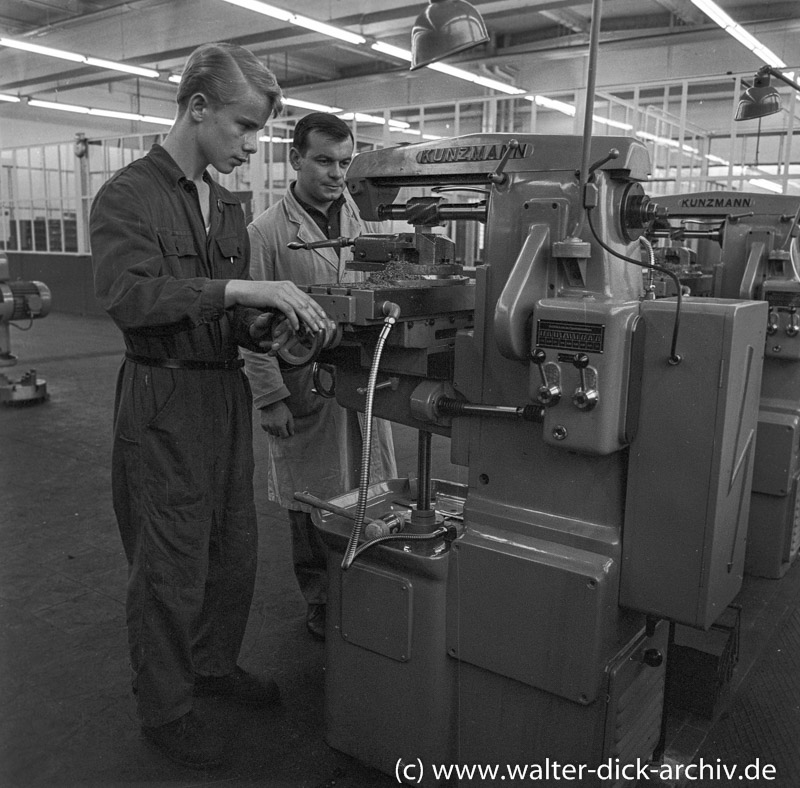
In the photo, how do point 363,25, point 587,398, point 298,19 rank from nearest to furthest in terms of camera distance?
point 587,398, point 298,19, point 363,25

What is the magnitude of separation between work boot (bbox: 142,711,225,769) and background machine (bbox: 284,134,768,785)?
0.86ft

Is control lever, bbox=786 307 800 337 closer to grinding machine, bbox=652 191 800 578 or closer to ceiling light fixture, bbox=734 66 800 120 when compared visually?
grinding machine, bbox=652 191 800 578

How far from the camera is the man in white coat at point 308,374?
1958mm

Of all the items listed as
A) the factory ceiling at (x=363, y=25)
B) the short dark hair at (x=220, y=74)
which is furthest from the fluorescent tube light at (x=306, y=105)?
the short dark hair at (x=220, y=74)

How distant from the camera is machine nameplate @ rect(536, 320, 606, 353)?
3.73ft

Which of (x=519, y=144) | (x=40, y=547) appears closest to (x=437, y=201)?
(x=519, y=144)

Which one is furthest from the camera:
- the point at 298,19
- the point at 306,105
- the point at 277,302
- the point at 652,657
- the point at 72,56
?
the point at 306,105

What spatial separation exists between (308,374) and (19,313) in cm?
324

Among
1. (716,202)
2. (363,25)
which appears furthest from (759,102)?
(363,25)

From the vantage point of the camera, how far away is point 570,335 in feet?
3.80

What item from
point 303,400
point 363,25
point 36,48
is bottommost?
point 303,400

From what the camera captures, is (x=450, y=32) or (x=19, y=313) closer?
(x=450, y=32)

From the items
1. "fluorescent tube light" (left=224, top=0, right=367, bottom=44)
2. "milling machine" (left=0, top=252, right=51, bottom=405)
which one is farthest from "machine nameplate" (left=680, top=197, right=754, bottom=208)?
"fluorescent tube light" (left=224, top=0, right=367, bottom=44)

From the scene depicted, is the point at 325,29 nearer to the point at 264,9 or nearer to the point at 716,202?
the point at 264,9
